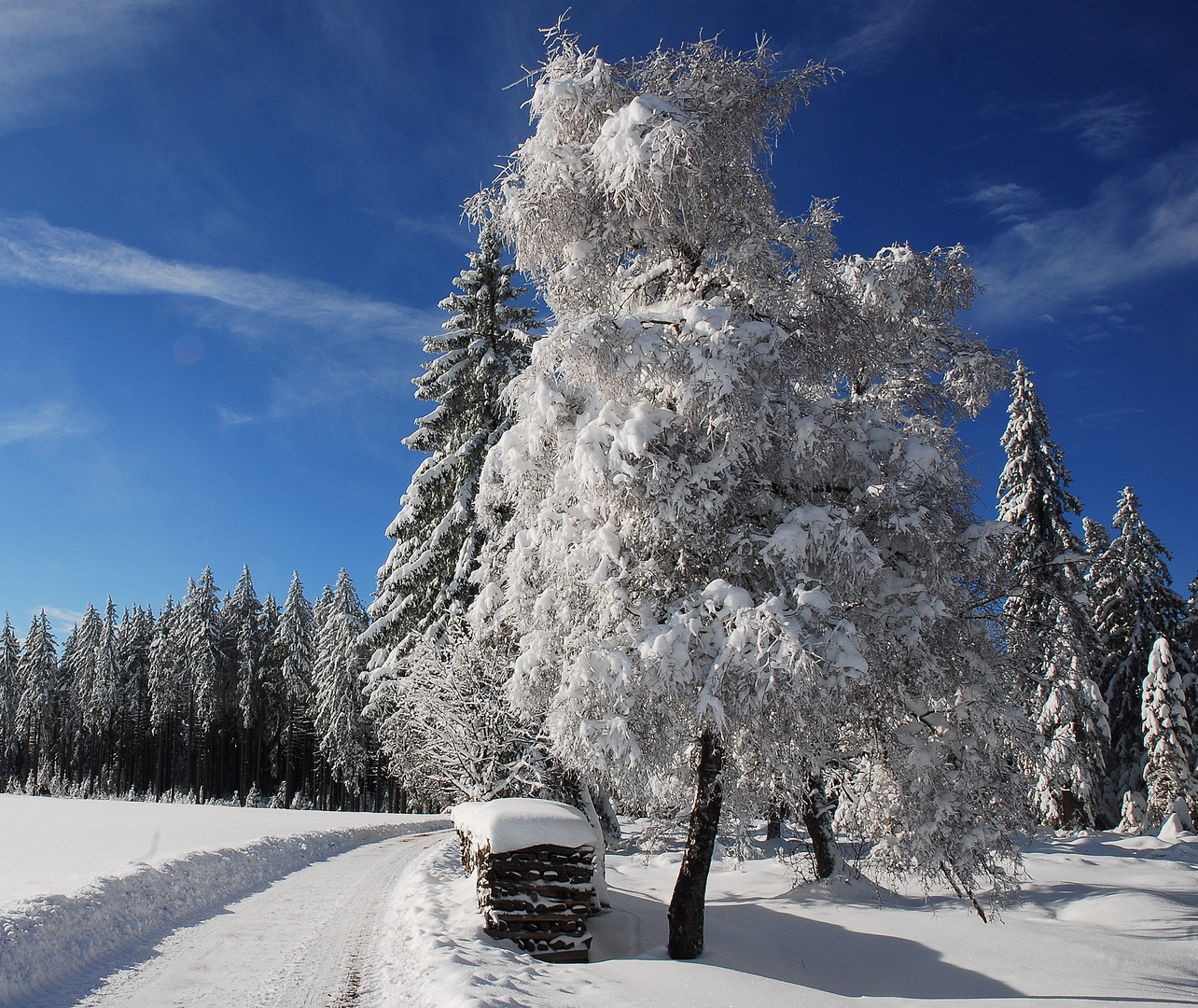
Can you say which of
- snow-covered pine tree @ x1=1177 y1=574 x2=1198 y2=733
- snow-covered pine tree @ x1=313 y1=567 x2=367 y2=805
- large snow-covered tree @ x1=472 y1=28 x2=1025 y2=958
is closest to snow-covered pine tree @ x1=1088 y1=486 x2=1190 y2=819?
snow-covered pine tree @ x1=1177 y1=574 x2=1198 y2=733

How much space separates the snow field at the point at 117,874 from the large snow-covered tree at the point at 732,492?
14.6 ft

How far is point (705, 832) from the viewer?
7977 millimetres

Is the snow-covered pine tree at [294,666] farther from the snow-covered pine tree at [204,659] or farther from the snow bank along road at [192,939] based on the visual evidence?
the snow bank along road at [192,939]

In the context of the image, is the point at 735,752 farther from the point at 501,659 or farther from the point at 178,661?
the point at 178,661

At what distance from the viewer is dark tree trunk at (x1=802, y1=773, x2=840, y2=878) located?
42.1ft

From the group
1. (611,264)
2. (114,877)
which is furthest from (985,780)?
(114,877)

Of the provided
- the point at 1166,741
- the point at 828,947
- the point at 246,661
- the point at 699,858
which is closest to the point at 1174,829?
the point at 1166,741

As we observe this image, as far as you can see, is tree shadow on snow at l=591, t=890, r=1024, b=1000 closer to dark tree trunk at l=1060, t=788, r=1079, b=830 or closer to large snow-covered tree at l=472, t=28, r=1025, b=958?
large snow-covered tree at l=472, t=28, r=1025, b=958

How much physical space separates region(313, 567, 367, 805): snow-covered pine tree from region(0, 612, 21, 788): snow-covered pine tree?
107 ft

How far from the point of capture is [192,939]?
744cm

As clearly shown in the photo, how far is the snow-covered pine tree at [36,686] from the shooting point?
56.7 metres

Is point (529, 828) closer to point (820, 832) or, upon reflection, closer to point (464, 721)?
point (820, 832)

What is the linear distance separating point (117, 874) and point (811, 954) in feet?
28.2

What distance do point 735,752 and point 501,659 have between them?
573cm
